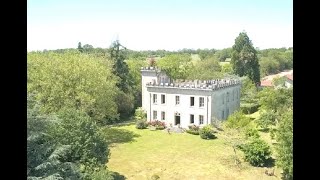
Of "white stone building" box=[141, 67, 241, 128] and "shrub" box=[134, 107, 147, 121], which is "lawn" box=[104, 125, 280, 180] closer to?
"white stone building" box=[141, 67, 241, 128]

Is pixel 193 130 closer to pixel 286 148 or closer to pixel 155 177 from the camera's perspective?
pixel 155 177

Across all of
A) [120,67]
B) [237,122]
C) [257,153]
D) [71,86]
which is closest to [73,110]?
[71,86]

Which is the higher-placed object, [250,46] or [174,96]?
[250,46]

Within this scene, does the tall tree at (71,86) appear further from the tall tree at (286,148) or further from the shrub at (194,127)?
the tall tree at (286,148)
